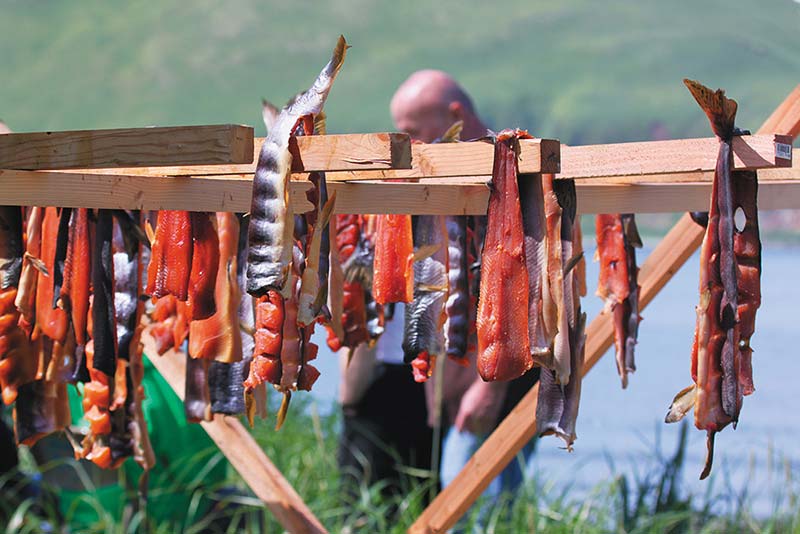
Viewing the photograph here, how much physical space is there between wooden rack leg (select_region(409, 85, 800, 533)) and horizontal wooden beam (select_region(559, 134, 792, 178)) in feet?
4.27

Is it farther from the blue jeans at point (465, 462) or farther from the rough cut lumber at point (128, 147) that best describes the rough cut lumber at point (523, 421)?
the rough cut lumber at point (128, 147)

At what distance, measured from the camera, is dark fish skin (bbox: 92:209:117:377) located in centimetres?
296

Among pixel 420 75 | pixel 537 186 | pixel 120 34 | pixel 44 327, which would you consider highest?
pixel 120 34

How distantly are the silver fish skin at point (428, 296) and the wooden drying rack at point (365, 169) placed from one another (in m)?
0.19

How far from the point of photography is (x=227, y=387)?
10.7ft

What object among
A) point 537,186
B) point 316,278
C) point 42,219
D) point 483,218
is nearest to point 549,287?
point 537,186

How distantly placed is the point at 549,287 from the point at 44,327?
4.53 feet

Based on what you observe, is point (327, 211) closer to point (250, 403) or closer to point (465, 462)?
point (250, 403)

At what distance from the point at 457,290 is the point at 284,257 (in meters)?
1.24

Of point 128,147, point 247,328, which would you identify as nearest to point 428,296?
point 247,328

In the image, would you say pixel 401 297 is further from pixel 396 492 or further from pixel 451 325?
pixel 396 492

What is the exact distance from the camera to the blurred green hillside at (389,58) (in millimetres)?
35438

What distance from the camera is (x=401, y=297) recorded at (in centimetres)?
313

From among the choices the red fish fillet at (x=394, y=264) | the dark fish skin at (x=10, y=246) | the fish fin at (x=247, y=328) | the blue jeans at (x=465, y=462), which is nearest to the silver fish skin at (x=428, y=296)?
the red fish fillet at (x=394, y=264)
